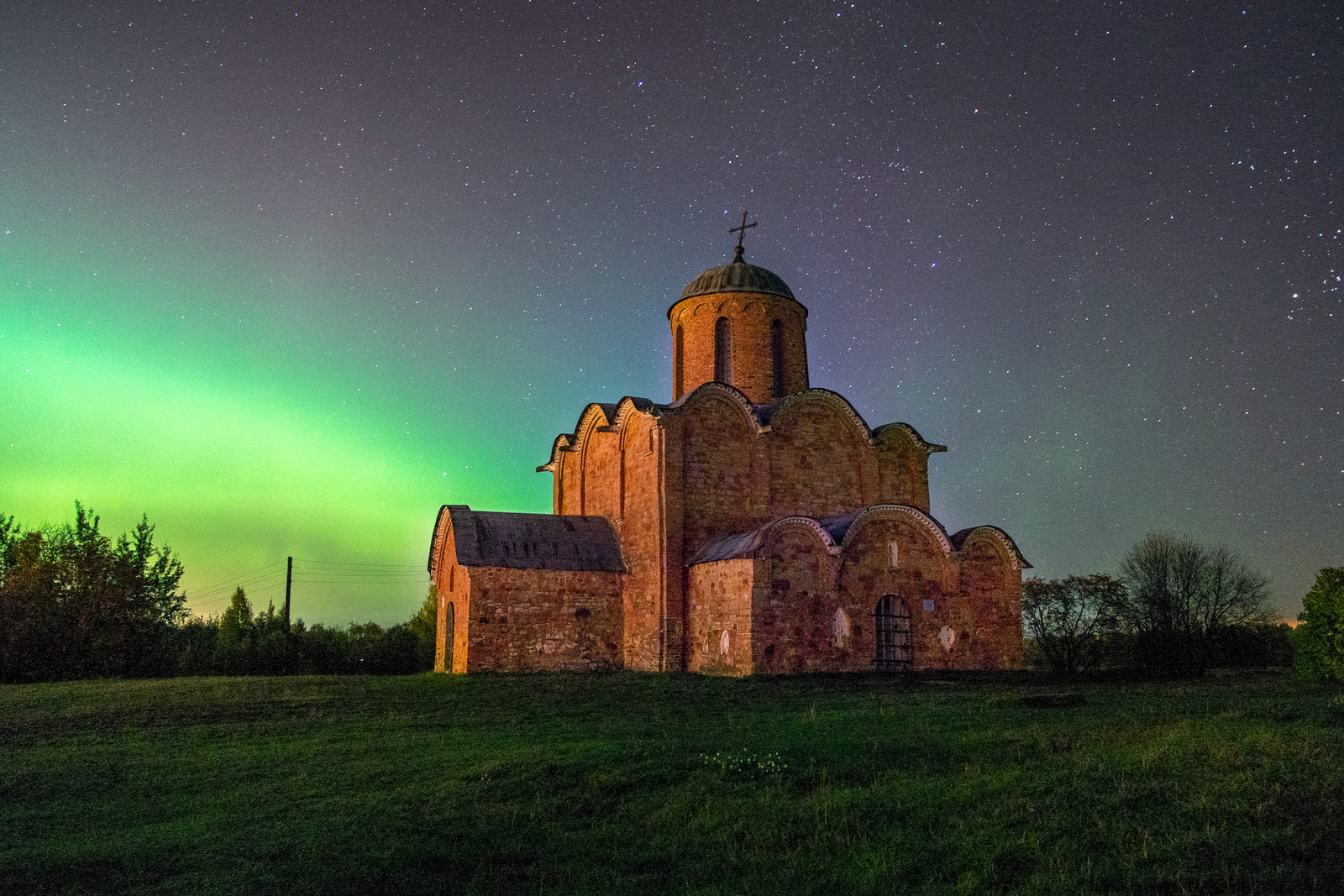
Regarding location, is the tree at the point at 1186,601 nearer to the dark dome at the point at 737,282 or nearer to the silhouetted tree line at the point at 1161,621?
the silhouetted tree line at the point at 1161,621

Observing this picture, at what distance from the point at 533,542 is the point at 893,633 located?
8.74 m

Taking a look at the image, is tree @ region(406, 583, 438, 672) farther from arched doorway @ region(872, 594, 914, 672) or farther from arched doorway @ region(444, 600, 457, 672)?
arched doorway @ region(872, 594, 914, 672)

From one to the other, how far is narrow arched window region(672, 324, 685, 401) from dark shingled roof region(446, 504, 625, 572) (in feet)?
14.2

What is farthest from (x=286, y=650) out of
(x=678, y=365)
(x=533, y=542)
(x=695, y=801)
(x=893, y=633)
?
(x=695, y=801)

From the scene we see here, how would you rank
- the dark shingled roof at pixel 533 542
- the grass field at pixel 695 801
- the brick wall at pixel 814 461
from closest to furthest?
1. the grass field at pixel 695 801
2. the dark shingled roof at pixel 533 542
3. the brick wall at pixel 814 461

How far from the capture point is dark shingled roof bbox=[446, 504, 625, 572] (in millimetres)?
21984

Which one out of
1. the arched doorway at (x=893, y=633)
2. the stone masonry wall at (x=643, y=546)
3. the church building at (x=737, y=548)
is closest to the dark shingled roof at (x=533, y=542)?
the church building at (x=737, y=548)

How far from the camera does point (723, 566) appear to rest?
66.2 ft

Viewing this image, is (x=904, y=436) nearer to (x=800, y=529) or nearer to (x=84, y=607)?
(x=800, y=529)

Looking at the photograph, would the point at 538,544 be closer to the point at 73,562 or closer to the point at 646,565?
the point at 646,565

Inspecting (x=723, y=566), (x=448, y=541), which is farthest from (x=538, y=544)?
(x=723, y=566)

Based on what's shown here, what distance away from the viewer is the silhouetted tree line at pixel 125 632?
24.6 meters

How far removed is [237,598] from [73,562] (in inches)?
557

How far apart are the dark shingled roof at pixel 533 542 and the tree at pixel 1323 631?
45.9 feet
